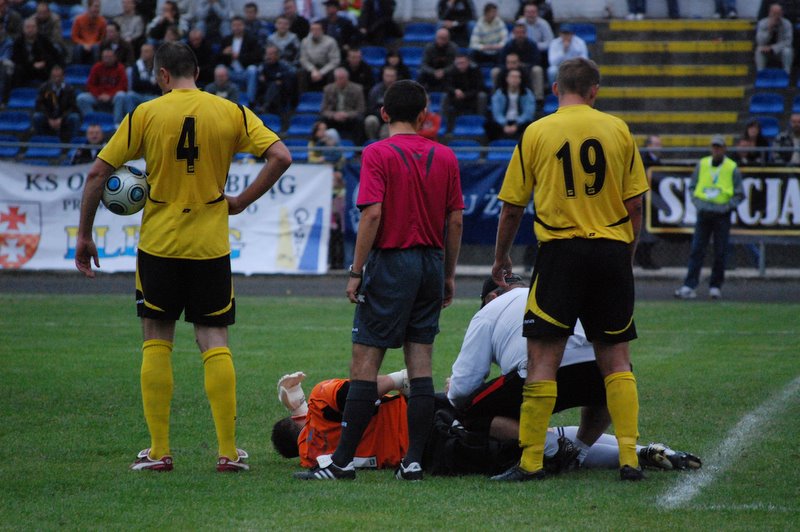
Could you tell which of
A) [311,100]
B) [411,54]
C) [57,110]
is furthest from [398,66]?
[57,110]

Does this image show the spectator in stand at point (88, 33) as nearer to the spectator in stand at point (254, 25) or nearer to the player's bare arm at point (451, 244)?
the spectator in stand at point (254, 25)

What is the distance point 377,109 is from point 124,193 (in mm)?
14551

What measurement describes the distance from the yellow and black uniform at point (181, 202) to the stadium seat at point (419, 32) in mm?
18566

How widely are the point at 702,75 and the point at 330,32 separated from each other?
24.9 ft

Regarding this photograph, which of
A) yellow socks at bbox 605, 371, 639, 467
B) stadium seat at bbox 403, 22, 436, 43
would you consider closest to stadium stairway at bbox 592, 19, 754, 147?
stadium seat at bbox 403, 22, 436, 43

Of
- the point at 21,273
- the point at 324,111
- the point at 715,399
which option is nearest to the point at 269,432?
the point at 715,399

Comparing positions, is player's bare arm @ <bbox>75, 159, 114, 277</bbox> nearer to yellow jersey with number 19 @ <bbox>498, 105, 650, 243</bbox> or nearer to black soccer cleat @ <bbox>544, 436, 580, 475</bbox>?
yellow jersey with number 19 @ <bbox>498, 105, 650, 243</bbox>

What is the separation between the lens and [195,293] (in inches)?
238

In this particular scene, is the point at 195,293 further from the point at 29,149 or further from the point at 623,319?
the point at 29,149

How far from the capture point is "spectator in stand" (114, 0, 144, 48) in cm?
2327

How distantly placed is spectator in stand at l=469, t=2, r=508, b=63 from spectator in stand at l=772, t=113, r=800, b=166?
576cm

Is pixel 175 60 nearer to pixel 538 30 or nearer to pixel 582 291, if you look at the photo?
pixel 582 291

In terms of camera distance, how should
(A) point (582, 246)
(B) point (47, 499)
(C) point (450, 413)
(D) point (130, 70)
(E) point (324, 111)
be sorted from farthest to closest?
(D) point (130, 70)
(E) point (324, 111)
(C) point (450, 413)
(A) point (582, 246)
(B) point (47, 499)

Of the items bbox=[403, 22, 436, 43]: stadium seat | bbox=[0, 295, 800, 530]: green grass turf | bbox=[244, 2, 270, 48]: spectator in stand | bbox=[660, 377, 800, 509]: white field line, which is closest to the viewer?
bbox=[0, 295, 800, 530]: green grass turf
